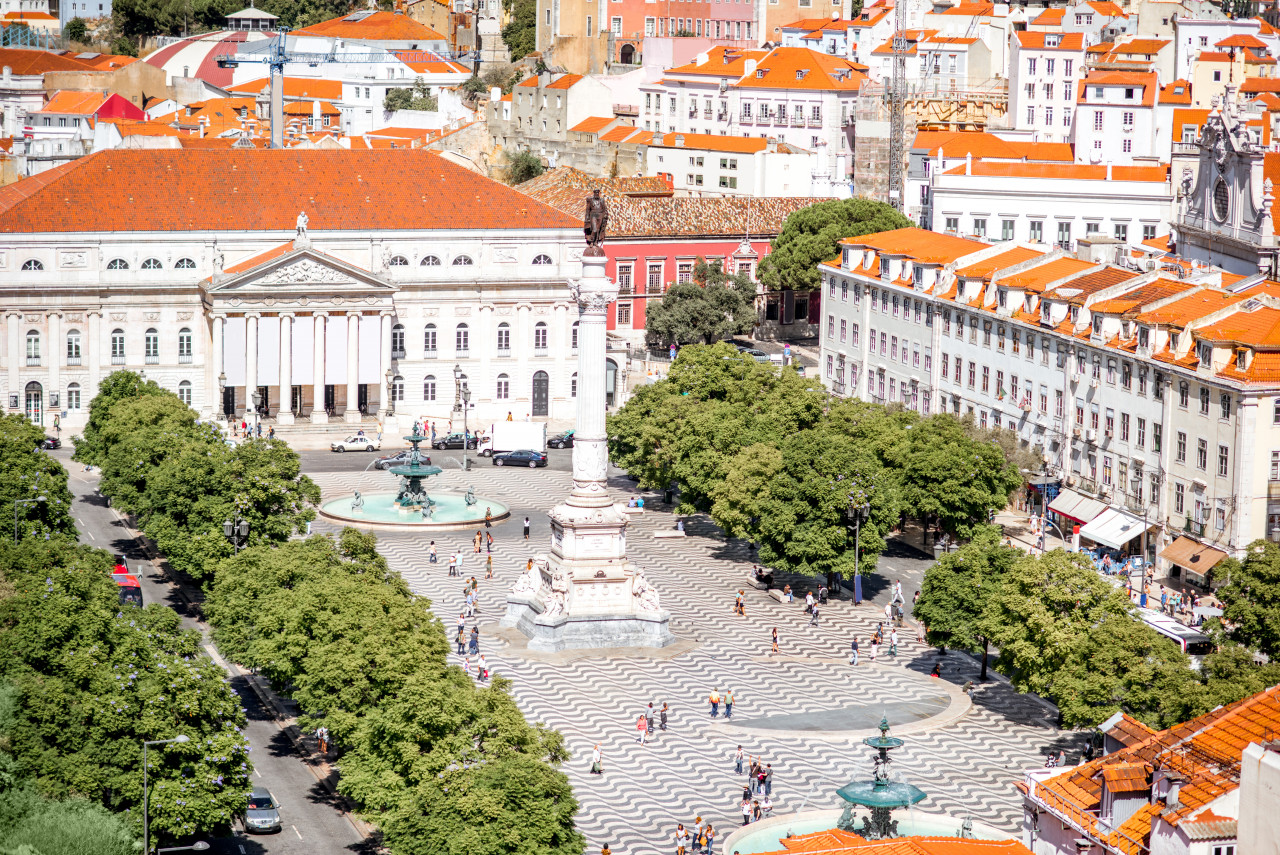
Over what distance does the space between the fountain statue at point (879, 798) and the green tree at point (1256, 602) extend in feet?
53.4

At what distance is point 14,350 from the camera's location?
440ft

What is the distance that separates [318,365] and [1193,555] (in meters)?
59.8

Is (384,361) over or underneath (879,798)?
over

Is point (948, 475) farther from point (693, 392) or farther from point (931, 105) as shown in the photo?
point (931, 105)

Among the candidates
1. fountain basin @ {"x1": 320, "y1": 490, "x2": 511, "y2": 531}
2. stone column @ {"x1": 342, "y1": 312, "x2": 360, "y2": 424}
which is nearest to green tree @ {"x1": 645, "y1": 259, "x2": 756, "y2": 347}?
stone column @ {"x1": 342, "y1": 312, "x2": 360, "y2": 424}

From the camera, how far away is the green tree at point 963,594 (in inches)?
3310

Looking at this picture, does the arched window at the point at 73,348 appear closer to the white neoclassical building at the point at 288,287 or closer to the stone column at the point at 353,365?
the white neoclassical building at the point at 288,287

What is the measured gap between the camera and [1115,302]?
108812 mm

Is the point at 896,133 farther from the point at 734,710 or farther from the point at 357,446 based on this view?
the point at 734,710

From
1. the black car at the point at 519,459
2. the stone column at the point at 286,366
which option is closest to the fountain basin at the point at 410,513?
the black car at the point at 519,459

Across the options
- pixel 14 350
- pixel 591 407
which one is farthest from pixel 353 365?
pixel 591 407

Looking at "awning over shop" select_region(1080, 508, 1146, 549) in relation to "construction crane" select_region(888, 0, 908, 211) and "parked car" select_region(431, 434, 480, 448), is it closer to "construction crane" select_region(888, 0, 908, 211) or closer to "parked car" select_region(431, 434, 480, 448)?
"parked car" select_region(431, 434, 480, 448)

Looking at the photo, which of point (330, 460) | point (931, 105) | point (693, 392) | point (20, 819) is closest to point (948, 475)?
point (693, 392)

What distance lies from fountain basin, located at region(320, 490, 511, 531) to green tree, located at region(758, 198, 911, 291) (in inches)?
1773
